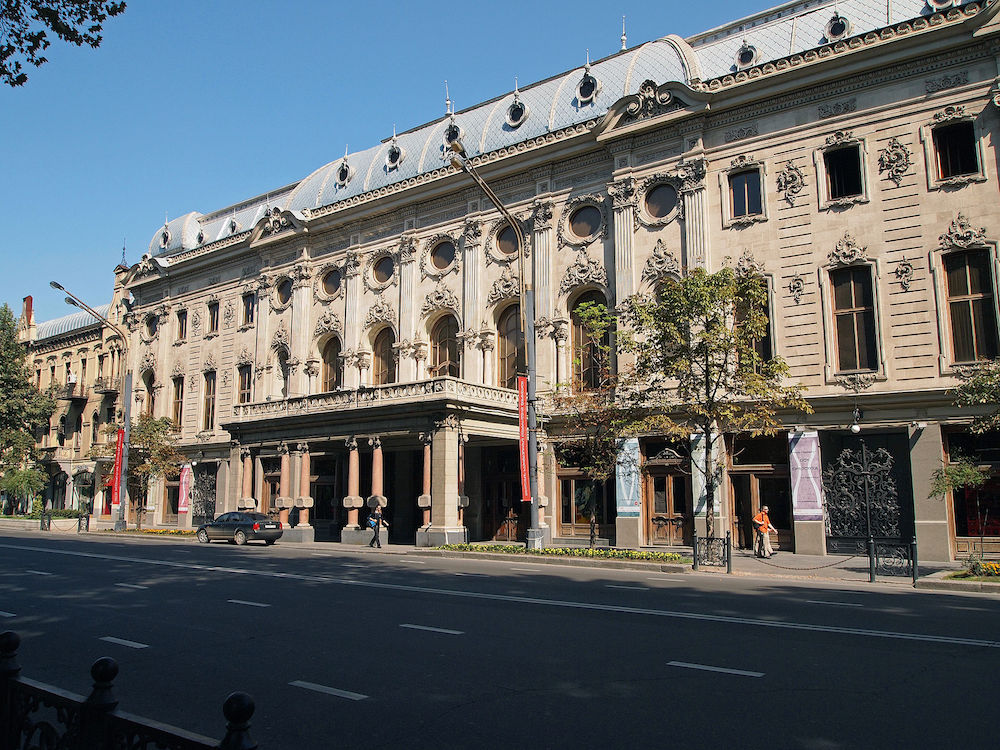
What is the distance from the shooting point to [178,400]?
165ft

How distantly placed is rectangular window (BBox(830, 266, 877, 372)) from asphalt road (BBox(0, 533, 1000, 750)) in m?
12.0

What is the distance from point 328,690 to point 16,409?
6118 cm

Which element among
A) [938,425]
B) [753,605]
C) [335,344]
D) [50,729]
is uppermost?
[335,344]

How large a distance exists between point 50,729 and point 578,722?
400cm

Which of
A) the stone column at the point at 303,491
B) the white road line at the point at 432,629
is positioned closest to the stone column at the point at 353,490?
the stone column at the point at 303,491

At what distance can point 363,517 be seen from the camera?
3747cm

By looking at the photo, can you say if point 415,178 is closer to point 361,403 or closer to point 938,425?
point 361,403

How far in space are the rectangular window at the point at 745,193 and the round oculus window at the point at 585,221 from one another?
5.73 meters

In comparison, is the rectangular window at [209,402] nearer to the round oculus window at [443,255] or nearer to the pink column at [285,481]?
the pink column at [285,481]

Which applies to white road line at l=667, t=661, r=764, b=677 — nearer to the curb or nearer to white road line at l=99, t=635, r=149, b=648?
white road line at l=99, t=635, r=149, b=648

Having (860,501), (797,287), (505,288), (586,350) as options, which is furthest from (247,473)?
(860,501)

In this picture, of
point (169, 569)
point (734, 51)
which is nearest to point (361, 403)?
point (169, 569)

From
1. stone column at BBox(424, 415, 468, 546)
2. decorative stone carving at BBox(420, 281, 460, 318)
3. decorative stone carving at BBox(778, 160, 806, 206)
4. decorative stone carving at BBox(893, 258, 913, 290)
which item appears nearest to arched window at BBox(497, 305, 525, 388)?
decorative stone carving at BBox(420, 281, 460, 318)

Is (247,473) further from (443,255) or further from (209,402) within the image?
(443,255)
